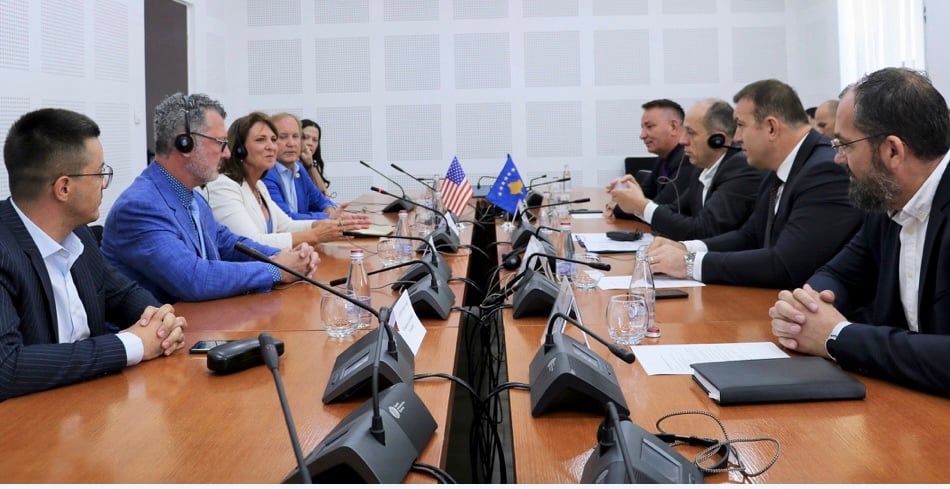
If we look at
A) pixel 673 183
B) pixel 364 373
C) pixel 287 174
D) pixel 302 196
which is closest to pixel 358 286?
pixel 364 373

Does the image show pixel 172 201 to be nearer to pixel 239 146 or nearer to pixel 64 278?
pixel 64 278

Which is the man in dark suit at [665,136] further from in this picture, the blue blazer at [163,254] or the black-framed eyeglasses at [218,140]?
the blue blazer at [163,254]

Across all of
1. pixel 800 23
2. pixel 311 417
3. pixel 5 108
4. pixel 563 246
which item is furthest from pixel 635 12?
pixel 311 417

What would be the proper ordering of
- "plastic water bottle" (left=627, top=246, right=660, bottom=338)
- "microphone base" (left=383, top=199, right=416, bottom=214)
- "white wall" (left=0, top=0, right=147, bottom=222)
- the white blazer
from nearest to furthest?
"plastic water bottle" (left=627, top=246, right=660, bottom=338)
the white blazer
"white wall" (left=0, top=0, right=147, bottom=222)
"microphone base" (left=383, top=199, right=416, bottom=214)

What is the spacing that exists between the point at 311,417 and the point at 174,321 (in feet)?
2.08

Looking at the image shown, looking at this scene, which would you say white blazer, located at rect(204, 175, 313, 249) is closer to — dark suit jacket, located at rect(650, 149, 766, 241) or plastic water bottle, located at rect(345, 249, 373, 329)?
plastic water bottle, located at rect(345, 249, 373, 329)

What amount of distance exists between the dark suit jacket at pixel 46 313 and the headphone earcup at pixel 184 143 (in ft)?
1.66

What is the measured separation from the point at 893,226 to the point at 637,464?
51.8 inches

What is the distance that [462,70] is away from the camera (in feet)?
26.9

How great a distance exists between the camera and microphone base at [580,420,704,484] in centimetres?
100

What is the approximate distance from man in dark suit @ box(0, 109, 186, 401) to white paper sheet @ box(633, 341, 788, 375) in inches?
41.6

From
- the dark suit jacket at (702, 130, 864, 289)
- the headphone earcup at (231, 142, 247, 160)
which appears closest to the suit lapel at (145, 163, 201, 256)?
the headphone earcup at (231, 142, 247, 160)

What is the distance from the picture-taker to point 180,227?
2.58 meters

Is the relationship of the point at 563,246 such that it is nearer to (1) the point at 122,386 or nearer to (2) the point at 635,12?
(1) the point at 122,386
